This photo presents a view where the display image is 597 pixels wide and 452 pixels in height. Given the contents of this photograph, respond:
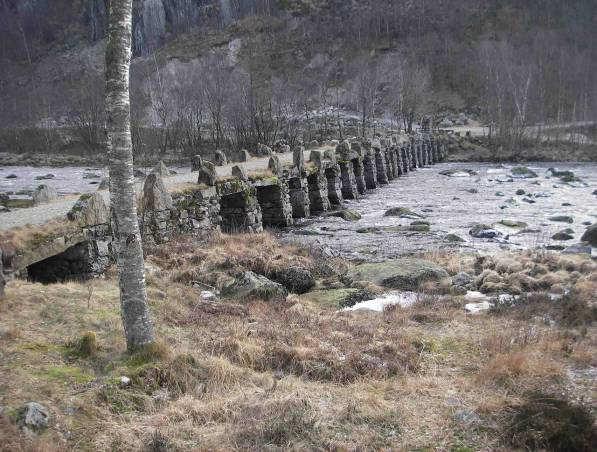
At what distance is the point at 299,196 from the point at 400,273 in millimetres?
12056

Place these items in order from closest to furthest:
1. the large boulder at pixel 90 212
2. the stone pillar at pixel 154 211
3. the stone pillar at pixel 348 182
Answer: the large boulder at pixel 90 212 < the stone pillar at pixel 154 211 < the stone pillar at pixel 348 182

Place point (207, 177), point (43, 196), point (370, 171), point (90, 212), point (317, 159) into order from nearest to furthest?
point (90, 212), point (43, 196), point (207, 177), point (317, 159), point (370, 171)

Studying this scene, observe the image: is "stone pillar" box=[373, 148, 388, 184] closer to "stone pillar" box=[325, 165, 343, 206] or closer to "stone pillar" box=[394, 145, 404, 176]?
"stone pillar" box=[394, 145, 404, 176]

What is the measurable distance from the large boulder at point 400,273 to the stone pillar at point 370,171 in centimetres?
2245

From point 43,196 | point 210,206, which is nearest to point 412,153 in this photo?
point 210,206

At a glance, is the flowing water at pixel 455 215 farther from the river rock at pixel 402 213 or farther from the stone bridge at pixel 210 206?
the stone bridge at pixel 210 206

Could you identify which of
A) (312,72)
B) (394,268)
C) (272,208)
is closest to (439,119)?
(312,72)

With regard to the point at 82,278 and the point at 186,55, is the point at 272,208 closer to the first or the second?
the point at 82,278

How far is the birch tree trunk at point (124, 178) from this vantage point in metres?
6.30

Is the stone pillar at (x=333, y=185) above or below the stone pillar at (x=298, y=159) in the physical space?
below

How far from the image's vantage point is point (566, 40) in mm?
97562

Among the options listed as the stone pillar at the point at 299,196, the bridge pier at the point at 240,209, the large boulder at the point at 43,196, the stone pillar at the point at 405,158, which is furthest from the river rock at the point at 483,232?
the stone pillar at the point at 405,158

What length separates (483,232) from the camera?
19.5m

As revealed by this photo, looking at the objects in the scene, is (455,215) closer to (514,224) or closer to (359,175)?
(514,224)
